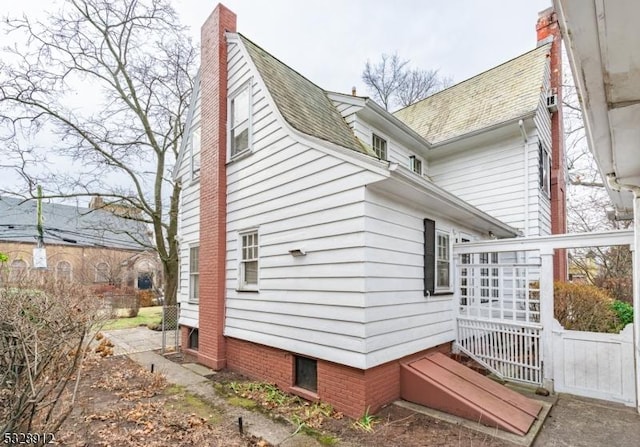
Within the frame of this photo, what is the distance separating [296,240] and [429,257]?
8.22ft

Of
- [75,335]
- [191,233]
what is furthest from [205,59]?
[75,335]

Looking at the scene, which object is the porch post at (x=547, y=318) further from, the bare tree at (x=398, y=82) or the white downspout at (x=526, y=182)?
the bare tree at (x=398, y=82)

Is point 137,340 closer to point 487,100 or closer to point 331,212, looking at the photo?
point 331,212

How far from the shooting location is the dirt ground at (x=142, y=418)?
4180 millimetres

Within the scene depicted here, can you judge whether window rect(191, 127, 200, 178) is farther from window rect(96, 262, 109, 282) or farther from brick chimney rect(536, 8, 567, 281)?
window rect(96, 262, 109, 282)

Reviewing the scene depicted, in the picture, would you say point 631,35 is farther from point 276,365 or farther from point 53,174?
point 53,174

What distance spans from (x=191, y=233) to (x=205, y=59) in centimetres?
451

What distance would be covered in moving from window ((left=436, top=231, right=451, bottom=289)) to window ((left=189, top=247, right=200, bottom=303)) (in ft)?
19.2

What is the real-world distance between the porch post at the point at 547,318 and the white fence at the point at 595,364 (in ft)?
0.24

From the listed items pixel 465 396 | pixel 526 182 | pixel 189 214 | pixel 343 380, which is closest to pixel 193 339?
pixel 189 214

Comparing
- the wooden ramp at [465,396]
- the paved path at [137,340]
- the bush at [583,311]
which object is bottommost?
the paved path at [137,340]

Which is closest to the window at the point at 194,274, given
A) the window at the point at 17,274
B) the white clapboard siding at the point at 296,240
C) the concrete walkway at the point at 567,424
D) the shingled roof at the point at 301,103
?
the white clapboard siding at the point at 296,240

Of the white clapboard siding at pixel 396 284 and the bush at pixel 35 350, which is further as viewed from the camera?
the white clapboard siding at pixel 396 284

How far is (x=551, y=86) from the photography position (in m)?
11.0
